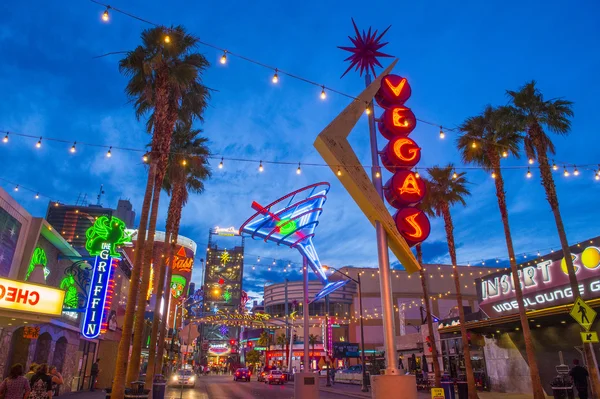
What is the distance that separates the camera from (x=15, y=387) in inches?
355

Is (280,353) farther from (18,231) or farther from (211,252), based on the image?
(211,252)

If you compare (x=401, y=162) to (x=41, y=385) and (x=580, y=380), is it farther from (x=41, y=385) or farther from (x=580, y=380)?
(x=580, y=380)

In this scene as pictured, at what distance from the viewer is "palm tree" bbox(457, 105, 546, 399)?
19.4 meters

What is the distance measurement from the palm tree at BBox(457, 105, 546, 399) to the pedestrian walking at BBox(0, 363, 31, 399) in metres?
18.5

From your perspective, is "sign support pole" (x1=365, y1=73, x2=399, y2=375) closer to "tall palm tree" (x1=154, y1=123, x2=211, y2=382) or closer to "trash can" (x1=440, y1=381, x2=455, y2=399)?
"trash can" (x1=440, y1=381, x2=455, y2=399)

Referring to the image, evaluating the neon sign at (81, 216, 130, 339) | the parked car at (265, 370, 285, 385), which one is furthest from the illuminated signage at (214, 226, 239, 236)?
the neon sign at (81, 216, 130, 339)

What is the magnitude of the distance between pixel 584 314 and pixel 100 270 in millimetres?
22363

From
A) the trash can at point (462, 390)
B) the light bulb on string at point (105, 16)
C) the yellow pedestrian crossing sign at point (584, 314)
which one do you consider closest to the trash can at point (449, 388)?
the trash can at point (462, 390)

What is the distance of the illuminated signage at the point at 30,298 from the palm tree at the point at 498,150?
18.0 metres

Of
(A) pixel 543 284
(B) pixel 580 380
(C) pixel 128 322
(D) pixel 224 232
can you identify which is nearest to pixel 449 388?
(B) pixel 580 380

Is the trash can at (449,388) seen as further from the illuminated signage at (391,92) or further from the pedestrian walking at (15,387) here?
the pedestrian walking at (15,387)

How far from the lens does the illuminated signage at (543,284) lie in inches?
755

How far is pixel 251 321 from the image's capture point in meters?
74.2

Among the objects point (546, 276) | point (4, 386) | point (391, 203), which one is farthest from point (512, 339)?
point (4, 386)
